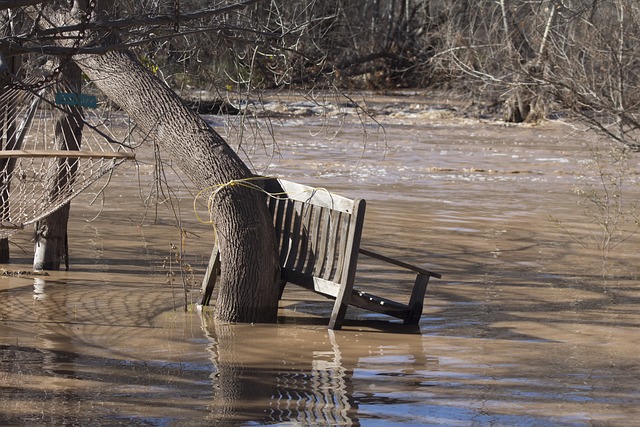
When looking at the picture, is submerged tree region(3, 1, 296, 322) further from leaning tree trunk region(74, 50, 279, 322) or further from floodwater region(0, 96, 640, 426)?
floodwater region(0, 96, 640, 426)

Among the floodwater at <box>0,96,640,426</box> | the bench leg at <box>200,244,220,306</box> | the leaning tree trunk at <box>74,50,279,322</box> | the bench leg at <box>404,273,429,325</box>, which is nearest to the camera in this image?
the floodwater at <box>0,96,640,426</box>

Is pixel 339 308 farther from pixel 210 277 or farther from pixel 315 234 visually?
pixel 210 277

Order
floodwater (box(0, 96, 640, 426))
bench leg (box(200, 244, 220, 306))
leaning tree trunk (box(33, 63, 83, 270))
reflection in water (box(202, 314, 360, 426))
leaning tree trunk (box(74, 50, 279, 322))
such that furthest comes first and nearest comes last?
leaning tree trunk (box(33, 63, 83, 270))
bench leg (box(200, 244, 220, 306))
leaning tree trunk (box(74, 50, 279, 322))
floodwater (box(0, 96, 640, 426))
reflection in water (box(202, 314, 360, 426))

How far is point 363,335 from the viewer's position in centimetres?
724

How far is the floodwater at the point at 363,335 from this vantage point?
543 cm

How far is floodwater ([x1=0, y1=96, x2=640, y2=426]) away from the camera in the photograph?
5434 mm

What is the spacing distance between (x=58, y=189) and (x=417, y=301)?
9.81 ft

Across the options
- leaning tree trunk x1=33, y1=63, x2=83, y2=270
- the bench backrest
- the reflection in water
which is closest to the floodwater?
the reflection in water

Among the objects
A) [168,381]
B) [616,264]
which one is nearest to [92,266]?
[168,381]

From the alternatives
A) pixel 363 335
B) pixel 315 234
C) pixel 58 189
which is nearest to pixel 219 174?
pixel 315 234

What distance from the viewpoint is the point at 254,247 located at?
7.23m

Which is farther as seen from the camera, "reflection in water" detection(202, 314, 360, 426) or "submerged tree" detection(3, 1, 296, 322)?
"submerged tree" detection(3, 1, 296, 322)

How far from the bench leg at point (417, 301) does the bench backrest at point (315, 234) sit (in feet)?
1.86

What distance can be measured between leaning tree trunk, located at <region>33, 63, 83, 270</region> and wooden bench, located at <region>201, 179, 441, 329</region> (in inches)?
65.7
